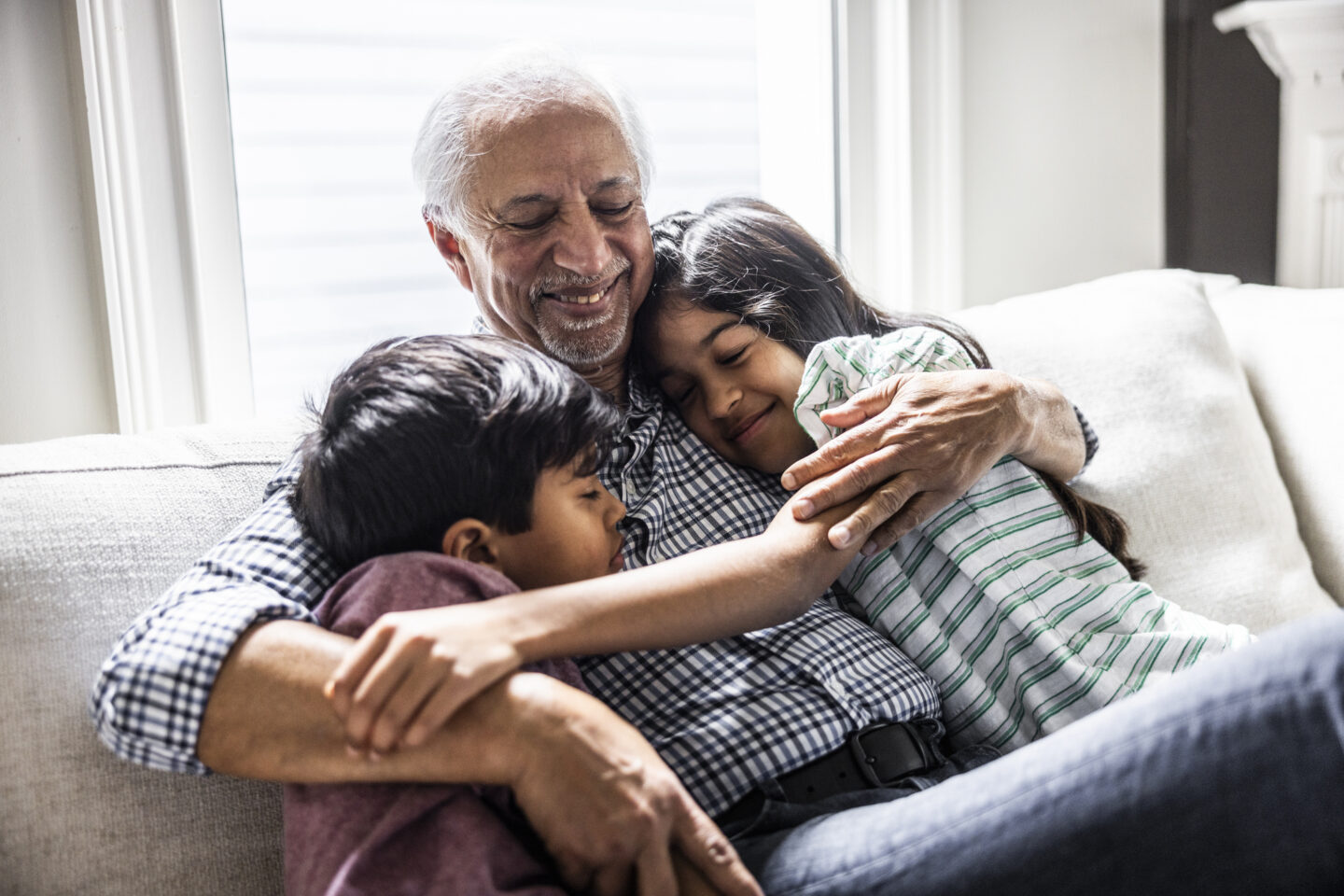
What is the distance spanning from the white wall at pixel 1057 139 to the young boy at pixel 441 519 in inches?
55.9

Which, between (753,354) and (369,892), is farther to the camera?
(753,354)

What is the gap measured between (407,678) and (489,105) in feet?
2.53

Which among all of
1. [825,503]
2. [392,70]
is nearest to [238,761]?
[825,503]

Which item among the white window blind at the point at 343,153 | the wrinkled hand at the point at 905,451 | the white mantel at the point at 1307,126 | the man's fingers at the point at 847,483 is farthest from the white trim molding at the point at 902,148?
the man's fingers at the point at 847,483

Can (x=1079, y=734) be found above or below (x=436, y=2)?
below

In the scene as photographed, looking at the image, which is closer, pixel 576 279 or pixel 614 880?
pixel 614 880

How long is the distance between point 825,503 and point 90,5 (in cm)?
121

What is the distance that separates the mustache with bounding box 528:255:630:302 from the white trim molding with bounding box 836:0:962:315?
2.88 ft

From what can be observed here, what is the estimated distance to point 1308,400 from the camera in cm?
151

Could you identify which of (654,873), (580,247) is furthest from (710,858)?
(580,247)

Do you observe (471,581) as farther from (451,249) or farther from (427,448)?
(451,249)

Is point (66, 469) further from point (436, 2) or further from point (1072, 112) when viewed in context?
point (1072, 112)

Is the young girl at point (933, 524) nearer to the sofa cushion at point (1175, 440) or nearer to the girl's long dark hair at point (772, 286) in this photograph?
the girl's long dark hair at point (772, 286)

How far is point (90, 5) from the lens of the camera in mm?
1457
